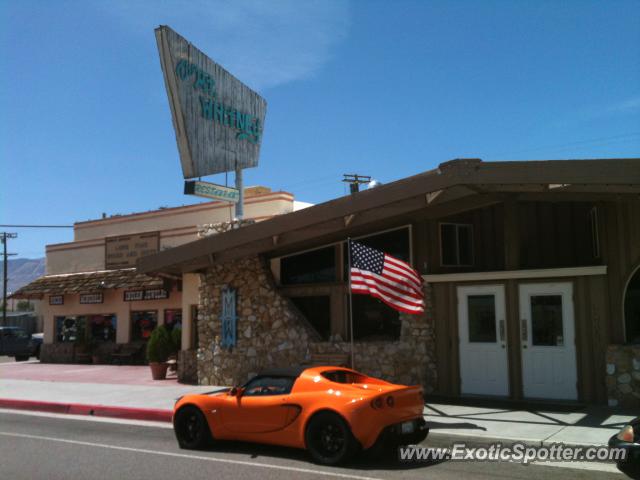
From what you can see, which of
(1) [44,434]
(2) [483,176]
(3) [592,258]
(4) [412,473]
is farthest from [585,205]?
(1) [44,434]

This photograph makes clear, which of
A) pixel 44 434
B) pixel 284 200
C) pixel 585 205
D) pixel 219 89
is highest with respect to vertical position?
pixel 219 89

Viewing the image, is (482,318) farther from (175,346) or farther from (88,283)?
(88,283)

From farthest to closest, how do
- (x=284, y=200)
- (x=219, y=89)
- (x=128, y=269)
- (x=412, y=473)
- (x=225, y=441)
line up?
(x=128, y=269) < (x=284, y=200) < (x=219, y=89) < (x=225, y=441) < (x=412, y=473)

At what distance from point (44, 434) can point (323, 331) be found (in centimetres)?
706

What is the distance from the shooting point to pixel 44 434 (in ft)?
36.6

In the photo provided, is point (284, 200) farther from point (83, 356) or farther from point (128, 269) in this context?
point (83, 356)

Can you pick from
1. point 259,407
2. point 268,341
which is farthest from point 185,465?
point 268,341

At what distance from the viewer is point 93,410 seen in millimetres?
13906

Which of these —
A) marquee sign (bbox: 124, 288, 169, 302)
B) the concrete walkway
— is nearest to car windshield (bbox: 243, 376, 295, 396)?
the concrete walkway

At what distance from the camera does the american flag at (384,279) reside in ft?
39.0

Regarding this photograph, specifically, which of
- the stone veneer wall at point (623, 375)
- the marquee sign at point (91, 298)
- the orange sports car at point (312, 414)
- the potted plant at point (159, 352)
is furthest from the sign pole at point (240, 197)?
the marquee sign at point (91, 298)

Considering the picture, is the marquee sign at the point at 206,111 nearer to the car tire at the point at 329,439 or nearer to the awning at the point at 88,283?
the awning at the point at 88,283

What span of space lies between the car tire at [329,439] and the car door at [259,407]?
1.59ft

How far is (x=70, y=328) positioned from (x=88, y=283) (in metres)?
2.83
